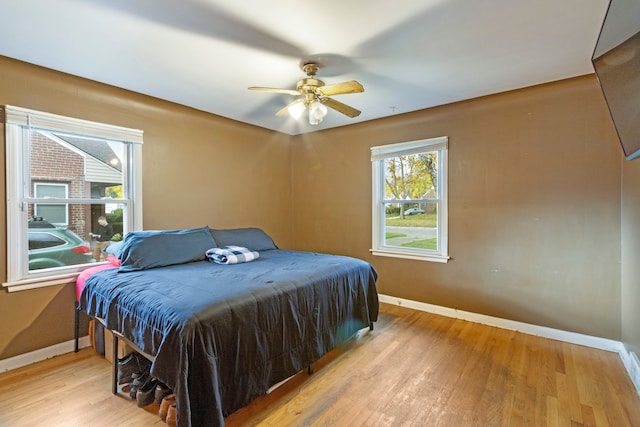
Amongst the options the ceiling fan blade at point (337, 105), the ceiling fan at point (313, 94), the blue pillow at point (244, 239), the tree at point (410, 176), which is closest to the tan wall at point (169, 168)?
the blue pillow at point (244, 239)

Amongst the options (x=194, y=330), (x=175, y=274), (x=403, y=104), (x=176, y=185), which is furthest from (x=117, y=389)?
(x=403, y=104)

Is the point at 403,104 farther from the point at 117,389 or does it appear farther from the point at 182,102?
the point at 117,389

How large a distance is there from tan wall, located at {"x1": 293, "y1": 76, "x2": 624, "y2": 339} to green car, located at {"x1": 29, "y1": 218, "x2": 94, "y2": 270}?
10.6 feet

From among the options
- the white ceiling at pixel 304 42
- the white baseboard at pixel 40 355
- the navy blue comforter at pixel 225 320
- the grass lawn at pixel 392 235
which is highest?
the white ceiling at pixel 304 42

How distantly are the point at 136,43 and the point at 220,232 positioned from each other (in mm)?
1878

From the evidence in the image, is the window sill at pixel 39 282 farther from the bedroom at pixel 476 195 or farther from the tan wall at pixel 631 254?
the tan wall at pixel 631 254

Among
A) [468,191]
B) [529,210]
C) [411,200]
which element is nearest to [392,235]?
[411,200]

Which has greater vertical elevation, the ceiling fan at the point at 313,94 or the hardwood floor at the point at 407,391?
the ceiling fan at the point at 313,94

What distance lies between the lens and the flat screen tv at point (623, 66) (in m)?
1.22

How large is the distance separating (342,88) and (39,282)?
9.50 ft

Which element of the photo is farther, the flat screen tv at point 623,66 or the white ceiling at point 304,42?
the white ceiling at point 304,42

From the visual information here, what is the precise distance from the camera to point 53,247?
254 cm

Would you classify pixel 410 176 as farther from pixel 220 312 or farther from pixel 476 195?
pixel 220 312

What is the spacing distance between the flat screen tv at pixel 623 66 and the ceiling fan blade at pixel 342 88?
132cm
